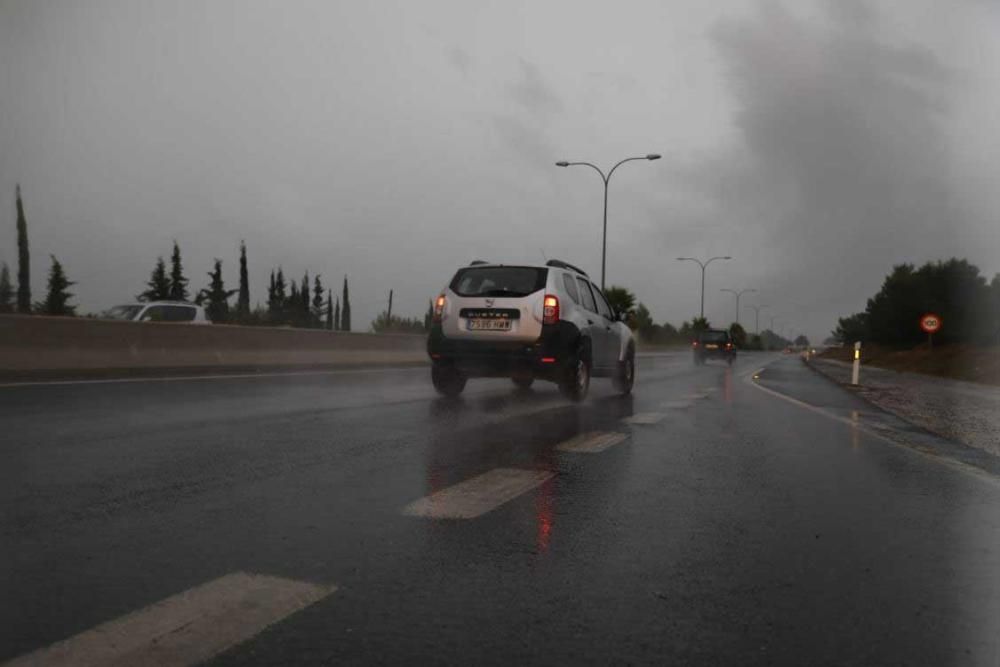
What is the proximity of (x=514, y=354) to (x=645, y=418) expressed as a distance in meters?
2.06

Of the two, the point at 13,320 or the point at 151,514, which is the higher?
the point at 13,320

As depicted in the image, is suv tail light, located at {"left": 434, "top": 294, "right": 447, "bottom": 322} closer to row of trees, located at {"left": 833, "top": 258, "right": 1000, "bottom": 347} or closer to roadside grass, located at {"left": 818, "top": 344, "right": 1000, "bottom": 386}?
roadside grass, located at {"left": 818, "top": 344, "right": 1000, "bottom": 386}

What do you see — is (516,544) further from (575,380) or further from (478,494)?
(575,380)

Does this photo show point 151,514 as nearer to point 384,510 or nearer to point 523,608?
point 384,510

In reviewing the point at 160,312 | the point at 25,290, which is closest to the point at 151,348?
the point at 160,312

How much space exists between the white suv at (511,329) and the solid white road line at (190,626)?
314 inches

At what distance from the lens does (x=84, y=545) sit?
3.55 meters

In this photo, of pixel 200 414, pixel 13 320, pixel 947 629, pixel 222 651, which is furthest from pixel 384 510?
pixel 13 320

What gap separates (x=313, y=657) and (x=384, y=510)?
1876mm

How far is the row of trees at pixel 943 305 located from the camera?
59.7m

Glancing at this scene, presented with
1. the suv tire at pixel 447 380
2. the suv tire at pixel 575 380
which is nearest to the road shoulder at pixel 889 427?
the suv tire at pixel 575 380

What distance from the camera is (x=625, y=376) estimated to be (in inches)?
561

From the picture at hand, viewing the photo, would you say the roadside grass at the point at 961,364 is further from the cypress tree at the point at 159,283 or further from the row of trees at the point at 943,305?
the cypress tree at the point at 159,283

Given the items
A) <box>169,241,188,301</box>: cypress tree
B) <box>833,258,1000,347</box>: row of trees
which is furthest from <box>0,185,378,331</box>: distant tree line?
<box>833,258,1000,347</box>: row of trees
